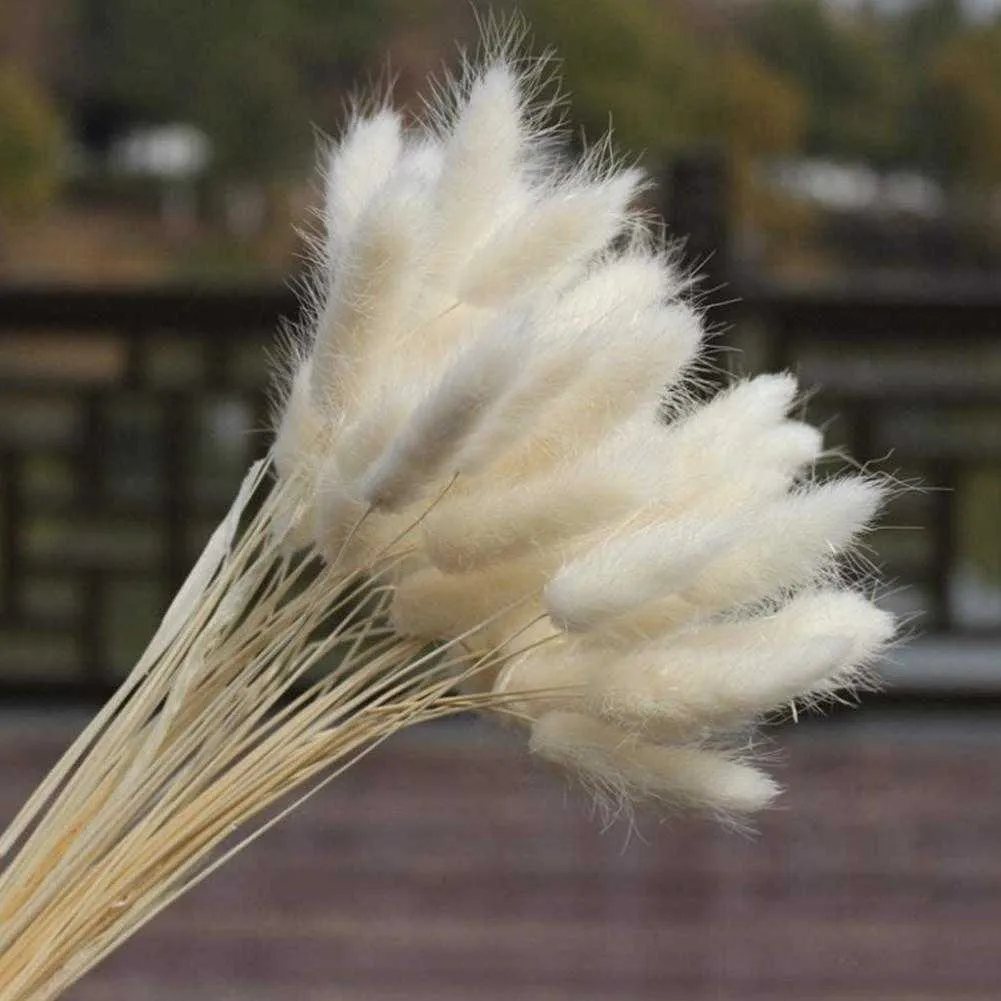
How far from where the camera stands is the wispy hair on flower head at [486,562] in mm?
339

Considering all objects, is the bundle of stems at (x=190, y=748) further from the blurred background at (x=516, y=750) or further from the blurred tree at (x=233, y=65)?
the blurred tree at (x=233, y=65)

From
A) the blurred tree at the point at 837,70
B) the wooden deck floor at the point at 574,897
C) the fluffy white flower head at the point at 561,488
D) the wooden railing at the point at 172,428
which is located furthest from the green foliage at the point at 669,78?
the fluffy white flower head at the point at 561,488

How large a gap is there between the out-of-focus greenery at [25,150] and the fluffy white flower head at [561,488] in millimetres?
8956

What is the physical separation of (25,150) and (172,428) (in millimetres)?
6662

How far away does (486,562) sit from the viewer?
35 cm

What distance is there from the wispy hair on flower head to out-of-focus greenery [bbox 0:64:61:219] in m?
8.95

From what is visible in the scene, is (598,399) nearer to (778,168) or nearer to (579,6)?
(579,6)

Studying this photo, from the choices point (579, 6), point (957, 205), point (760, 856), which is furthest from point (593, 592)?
point (957, 205)

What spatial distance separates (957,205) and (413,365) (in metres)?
9.77

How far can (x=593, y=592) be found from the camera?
332 millimetres

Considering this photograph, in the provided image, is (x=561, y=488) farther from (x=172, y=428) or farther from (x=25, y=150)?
(x=25, y=150)

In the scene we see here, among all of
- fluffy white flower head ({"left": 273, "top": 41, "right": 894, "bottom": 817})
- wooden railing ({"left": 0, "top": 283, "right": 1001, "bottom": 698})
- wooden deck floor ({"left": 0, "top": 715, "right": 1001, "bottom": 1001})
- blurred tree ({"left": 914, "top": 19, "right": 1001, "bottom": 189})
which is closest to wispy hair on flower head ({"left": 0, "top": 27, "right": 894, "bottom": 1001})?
fluffy white flower head ({"left": 273, "top": 41, "right": 894, "bottom": 817})

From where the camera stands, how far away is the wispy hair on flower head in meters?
0.34

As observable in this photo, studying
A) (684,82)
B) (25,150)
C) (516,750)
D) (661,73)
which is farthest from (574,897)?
(684,82)
